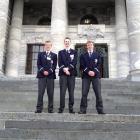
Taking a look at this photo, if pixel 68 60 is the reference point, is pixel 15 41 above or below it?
above

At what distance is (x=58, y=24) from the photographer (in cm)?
2212

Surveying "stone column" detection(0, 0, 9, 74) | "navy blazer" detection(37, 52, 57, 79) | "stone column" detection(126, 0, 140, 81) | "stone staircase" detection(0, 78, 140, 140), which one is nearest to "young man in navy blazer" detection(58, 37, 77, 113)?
"navy blazer" detection(37, 52, 57, 79)

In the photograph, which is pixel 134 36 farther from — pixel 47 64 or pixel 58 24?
pixel 47 64

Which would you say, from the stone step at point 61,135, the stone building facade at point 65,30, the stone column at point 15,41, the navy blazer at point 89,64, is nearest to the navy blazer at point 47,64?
the navy blazer at point 89,64

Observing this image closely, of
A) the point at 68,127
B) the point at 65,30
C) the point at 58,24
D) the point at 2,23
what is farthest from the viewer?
the point at 65,30

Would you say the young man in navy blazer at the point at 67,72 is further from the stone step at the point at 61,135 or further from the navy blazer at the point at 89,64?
the stone step at the point at 61,135

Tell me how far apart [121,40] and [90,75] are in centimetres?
1555

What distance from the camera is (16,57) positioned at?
81.6 ft

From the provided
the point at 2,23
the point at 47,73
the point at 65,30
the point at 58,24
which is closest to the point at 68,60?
the point at 47,73

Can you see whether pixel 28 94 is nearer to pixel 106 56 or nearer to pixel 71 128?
pixel 71 128

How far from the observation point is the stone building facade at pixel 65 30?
77.8 feet

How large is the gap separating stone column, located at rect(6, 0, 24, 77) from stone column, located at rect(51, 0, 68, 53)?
419cm

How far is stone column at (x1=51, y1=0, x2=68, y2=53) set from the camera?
2184 centimetres

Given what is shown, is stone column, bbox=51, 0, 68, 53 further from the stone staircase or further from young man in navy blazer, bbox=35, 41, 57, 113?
young man in navy blazer, bbox=35, 41, 57, 113
